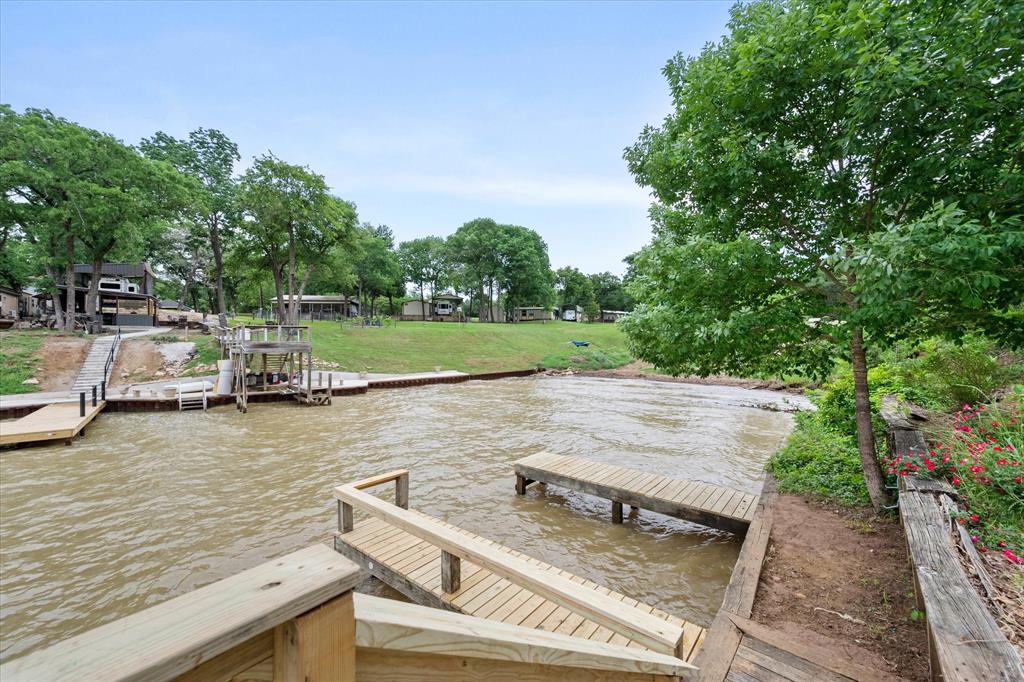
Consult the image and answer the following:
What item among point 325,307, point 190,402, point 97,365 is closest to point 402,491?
point 190,402

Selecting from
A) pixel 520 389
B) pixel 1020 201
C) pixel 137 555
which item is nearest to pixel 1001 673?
pixel 1020 201

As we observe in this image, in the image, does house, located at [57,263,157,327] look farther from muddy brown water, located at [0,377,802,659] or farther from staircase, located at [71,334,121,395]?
muddy brown water, located at [0,377,802,659]

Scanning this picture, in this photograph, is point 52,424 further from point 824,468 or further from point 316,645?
point 824,468

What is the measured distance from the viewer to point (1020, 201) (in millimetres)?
3814

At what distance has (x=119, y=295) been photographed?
33.8 metres

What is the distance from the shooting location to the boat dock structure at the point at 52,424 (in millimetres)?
10383

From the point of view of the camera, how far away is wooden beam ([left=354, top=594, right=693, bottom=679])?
105 cm

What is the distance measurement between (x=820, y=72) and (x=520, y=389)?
60.3ft

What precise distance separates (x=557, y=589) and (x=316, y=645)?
2339 millimetres

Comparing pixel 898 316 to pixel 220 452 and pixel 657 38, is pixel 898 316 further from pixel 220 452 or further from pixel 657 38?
pixel 657 38

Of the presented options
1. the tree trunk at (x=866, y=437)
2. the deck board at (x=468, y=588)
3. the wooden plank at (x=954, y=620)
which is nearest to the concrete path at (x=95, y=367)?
the deck board at (x=468, y=588)

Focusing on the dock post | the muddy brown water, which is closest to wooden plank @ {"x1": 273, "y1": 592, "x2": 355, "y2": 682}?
the muddy brown water

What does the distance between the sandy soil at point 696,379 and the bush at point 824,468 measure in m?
12.4

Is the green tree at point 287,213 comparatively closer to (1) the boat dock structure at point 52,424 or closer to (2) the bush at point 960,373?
(1) the boat dock structure at point 52,424
